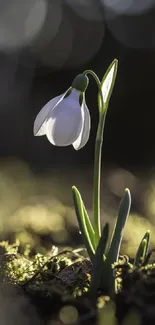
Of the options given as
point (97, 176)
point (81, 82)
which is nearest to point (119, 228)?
point (97, 176)

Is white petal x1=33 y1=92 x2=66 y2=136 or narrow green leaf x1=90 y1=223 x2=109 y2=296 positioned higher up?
white petal x1=33 y1=92 x2=66 y2=136

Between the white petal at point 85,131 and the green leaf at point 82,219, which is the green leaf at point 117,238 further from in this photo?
the white petal at point 85,131

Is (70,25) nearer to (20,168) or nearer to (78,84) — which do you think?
(20,168)

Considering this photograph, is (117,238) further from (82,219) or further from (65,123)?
(65,123)

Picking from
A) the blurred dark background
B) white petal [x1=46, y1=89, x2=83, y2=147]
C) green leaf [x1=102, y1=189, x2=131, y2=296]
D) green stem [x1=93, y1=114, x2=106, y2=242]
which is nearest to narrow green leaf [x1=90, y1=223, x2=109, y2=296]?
green leaf [x1=102, y1=189, x2=131, y2=296]

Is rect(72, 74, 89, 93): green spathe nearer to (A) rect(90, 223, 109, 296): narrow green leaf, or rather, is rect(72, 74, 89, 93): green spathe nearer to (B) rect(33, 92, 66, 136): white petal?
(B) rect(33, 92, 66, 136): white petal

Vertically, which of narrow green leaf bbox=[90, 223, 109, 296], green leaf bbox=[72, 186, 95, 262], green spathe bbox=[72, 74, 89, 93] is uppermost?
green spathe bbox=[72, 74, 89, 93]
